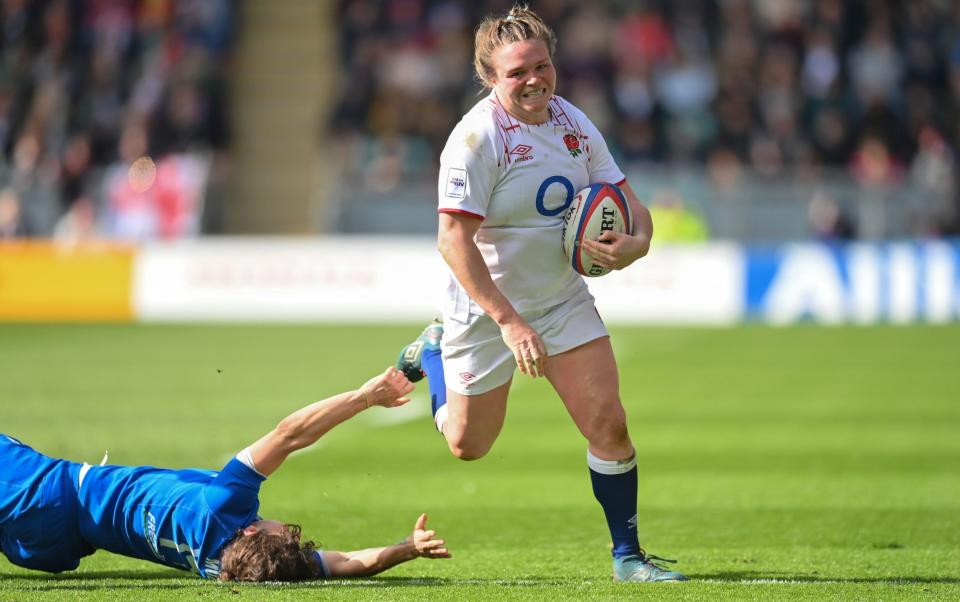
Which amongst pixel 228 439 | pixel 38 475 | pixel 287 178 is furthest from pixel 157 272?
pixel 38 475

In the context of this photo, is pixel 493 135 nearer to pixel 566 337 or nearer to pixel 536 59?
pixel 536 59

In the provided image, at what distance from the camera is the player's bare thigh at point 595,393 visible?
632cm

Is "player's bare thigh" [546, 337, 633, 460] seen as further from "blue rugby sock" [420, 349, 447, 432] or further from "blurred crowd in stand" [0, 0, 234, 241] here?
"blurred crowd in stand" [0, 0, 234, 241]

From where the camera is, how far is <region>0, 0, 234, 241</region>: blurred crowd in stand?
82.2 feet

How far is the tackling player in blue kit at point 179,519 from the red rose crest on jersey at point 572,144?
1.47 m

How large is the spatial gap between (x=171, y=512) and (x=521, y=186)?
6.51 ft

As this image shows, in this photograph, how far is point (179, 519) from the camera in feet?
19.6

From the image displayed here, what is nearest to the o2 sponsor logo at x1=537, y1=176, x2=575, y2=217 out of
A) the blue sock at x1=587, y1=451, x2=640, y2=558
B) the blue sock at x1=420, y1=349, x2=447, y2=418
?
the blue sock at x1=420, y1=349, x2=447, y2=418

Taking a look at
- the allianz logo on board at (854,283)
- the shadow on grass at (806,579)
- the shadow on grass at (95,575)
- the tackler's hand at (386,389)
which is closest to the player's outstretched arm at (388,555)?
the tackler's hand at (386,389)

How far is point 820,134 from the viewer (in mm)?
24062

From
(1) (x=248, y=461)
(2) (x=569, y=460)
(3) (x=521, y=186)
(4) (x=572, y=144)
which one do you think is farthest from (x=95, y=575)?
(2) (x=569, y=460)

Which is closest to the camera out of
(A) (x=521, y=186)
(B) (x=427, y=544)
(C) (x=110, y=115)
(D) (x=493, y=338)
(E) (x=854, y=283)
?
(B) (x=427, y=544)

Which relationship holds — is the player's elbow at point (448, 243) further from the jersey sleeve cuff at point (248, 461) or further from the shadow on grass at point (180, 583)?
the shadow on grass at point (180, 583)

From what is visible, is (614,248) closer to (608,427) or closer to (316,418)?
(608,427)
